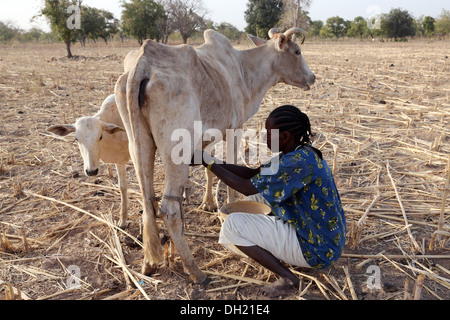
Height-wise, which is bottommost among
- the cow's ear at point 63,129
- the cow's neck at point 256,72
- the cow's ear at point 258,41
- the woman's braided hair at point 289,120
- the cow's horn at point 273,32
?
the cow's ear at point 63,129

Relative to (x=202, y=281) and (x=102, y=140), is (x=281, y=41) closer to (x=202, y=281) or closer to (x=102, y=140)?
(x=102, y=140)

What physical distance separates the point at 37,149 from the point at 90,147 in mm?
2867

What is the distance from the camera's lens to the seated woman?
2488 millimetres

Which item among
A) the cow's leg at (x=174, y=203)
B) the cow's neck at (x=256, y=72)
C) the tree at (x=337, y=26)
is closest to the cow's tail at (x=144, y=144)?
the cow's leg at (x=174, y=203)

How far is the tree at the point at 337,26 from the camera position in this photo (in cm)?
6259

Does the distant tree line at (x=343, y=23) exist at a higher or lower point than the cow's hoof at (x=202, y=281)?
higher

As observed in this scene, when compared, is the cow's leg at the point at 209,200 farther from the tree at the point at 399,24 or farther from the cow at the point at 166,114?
the tree at the point at 399,24

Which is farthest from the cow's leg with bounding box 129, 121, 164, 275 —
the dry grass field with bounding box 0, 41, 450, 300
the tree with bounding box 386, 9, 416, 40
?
the tree with bounding box 386, 9, 416, 40

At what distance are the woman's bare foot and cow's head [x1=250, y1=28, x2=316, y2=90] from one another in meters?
2.88

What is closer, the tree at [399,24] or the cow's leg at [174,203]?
the cow's leg at [174,203]

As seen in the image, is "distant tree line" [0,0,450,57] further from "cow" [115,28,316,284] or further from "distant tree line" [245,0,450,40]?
"cow" [115,28,316,284]

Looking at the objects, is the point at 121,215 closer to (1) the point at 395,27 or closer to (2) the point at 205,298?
(2) the point at 205,298

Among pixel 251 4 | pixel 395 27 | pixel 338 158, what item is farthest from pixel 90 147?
pixel 395 27

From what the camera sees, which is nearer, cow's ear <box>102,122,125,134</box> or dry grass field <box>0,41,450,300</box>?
dry grass field <box>0,41,450,300</box>
